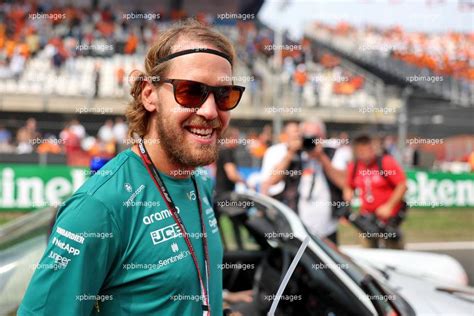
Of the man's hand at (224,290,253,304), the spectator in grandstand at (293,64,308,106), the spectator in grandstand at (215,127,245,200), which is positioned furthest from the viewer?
the spectator in grandstand at (293,64,308,106)

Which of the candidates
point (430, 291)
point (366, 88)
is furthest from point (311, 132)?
point (366, 88)


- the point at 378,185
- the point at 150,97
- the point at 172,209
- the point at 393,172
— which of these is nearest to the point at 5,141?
the point at 378,185

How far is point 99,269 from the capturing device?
1.31 m

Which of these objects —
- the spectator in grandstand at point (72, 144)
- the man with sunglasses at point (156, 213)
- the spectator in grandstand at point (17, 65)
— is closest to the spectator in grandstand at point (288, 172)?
the man with sunglasses at point (156, 213)

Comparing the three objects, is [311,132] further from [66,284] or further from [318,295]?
[66,284]

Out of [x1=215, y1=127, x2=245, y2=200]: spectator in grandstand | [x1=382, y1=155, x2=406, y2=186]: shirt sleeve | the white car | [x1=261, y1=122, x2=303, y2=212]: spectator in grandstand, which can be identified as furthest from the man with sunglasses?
[x1=215, y1=127, x2=245, y2=200]: spectator in grandstand

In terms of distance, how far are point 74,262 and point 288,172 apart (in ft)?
11.6

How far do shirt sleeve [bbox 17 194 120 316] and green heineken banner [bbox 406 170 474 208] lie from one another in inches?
434

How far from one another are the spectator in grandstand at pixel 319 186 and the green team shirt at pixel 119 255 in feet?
10.5

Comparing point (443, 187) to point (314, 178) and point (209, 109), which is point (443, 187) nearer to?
point (314, 178)

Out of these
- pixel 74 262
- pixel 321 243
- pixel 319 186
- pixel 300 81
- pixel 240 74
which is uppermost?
pixel 300 81

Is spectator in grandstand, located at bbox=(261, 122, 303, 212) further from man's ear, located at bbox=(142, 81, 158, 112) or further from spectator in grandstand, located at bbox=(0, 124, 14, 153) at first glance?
spectator in grandstand, located at bbox=(0, 124, 14, 153)

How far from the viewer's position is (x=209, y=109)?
1.53 m

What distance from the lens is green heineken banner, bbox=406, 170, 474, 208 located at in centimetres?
1167
